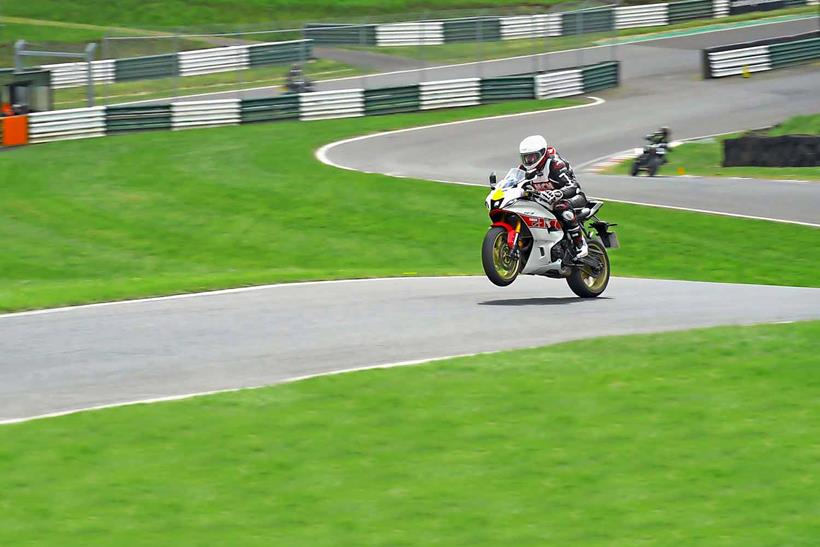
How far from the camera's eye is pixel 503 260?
14.2 meters

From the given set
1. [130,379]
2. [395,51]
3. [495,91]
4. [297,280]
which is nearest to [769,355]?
[130,379]

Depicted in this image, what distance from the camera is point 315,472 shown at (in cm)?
778

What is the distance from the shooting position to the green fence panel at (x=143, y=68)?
130 ft

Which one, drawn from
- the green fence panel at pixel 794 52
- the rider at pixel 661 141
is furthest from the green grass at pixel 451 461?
the green fence panel at pixel 794 52

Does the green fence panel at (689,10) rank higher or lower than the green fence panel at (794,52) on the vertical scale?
higher

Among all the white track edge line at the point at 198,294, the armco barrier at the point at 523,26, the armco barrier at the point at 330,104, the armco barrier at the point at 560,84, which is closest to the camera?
the white track edge line at the point at 198,294

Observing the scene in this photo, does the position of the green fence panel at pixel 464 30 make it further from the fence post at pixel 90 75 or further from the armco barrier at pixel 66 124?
the armco barrier at pixel 66 124

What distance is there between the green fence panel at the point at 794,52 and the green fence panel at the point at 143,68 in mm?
24258

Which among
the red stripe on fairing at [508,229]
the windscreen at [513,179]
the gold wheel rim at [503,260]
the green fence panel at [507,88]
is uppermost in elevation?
the windscreen at [513,179]

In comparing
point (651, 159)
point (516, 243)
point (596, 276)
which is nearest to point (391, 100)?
point (651, 159)

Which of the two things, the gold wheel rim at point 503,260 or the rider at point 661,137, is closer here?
the gold wheel rim at point 503,260

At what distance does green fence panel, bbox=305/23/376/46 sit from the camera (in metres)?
46.7

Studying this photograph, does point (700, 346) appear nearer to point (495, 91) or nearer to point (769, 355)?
point (769, 355)

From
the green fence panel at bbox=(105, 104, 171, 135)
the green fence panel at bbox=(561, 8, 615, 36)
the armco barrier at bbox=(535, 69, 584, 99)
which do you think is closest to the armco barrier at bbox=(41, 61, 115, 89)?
the green fence panel at bbox=(105, 104, 171, 135)
